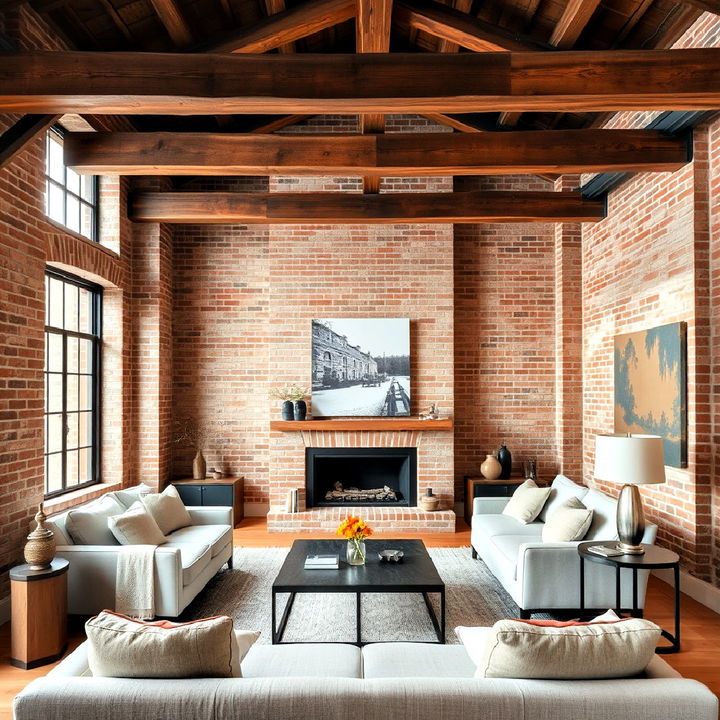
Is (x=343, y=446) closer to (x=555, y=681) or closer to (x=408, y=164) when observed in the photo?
(x=408, y=164)

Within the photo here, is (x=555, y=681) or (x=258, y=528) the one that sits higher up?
(x=555, y=681)

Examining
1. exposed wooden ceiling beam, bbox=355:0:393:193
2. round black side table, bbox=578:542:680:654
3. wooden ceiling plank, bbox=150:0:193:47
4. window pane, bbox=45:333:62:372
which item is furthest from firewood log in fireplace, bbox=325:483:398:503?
wooden ceiling plank, bbox=150:0:193:47

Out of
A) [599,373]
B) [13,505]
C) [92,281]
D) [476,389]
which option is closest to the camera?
[13,505]

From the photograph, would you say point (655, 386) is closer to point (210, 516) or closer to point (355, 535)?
point (355, 535)

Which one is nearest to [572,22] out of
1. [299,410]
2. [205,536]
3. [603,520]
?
[603,520]

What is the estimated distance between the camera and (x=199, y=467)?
6.91m

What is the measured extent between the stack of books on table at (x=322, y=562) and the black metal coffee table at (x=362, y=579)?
38 mm

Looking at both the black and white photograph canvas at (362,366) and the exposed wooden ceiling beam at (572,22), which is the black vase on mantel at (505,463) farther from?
the exposed wooden ceiling beam at (572,22)

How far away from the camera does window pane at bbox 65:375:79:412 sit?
562cm

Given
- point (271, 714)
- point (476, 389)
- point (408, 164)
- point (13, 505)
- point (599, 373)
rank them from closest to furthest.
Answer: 1. point (271, 714)
2. point (13, 505)
3. point (408, 164)
4. point (599, 373)
5. point (476, 389)

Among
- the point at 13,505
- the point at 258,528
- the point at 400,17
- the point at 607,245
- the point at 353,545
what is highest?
the point at 400,17

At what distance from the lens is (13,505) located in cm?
420

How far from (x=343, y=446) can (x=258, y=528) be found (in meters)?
1.28

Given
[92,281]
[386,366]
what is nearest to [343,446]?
[386,366]
